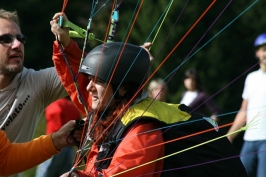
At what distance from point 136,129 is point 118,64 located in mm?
437

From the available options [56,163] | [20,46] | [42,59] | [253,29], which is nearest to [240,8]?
[253,29]

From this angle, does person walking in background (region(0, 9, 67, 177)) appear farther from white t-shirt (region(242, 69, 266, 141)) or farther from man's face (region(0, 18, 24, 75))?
white t-shirt (region(242, 69, 266, 141))

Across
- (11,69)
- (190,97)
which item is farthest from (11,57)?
(190,97)

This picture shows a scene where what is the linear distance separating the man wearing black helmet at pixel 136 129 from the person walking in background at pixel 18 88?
0.92 m

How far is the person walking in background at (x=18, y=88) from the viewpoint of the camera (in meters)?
4.60

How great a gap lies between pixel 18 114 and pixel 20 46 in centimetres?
44

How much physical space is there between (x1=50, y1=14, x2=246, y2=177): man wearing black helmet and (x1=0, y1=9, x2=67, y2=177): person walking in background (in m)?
0.92

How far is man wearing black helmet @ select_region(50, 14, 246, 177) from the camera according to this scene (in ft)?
11.4

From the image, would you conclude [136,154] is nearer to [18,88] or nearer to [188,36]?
[18,88]

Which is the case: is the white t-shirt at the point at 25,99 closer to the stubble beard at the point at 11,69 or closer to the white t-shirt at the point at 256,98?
the stubble beard at the point at 11,69

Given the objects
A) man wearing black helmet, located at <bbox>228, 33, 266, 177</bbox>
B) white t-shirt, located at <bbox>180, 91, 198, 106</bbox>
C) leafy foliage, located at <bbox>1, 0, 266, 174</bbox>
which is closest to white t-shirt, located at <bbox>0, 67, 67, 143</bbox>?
man wearing black helmet, located at <bbox>228, 33, 266, 177</bbox>

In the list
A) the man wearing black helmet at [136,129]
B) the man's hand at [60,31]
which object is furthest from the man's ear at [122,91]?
the man's hand at [60,31]

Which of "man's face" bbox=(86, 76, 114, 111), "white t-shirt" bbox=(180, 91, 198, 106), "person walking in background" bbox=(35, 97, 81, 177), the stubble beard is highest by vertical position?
"white t-shirt" bbox=(180, 91, 198, 106)

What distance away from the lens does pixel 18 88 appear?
4.70 meters
